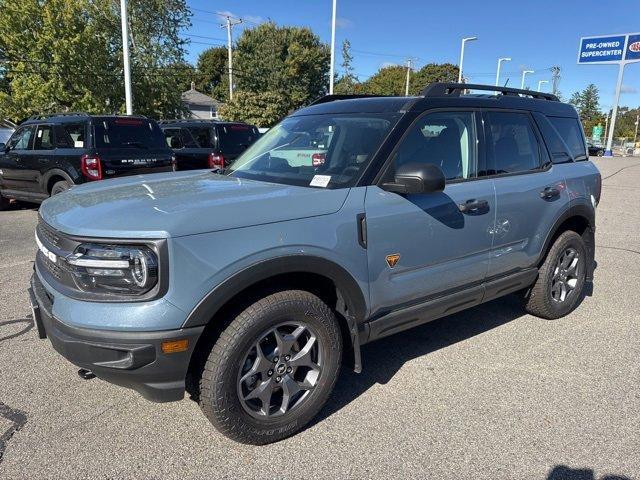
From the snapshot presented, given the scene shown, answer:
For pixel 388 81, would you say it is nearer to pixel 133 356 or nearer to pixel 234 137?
pixel 234 137

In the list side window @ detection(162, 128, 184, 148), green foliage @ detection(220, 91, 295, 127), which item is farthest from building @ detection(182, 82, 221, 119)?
side window @ detection(162, 128, 184, 148)

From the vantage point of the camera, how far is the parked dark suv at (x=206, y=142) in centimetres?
1071

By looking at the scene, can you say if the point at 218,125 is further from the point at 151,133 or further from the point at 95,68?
the point at 95,68

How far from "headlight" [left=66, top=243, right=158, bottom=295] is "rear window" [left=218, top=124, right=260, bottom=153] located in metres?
8.82

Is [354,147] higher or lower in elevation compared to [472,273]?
higher

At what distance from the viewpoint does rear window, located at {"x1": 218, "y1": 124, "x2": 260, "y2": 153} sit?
10914 millimetres

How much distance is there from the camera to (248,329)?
245 centimetres

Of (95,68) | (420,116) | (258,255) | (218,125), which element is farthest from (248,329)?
(95,68)

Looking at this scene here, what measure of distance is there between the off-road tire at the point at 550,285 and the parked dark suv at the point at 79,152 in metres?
6.65

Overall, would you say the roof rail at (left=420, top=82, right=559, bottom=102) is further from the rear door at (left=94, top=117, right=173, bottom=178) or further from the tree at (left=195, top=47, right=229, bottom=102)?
the tree at (left=195, top=47, right=229, bottom=102)

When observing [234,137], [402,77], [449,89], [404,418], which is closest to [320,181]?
[449,89]

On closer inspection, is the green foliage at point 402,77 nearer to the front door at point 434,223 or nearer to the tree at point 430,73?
the tree at point 430,73

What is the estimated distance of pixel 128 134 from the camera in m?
8.66

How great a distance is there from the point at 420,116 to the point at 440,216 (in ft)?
2.16
